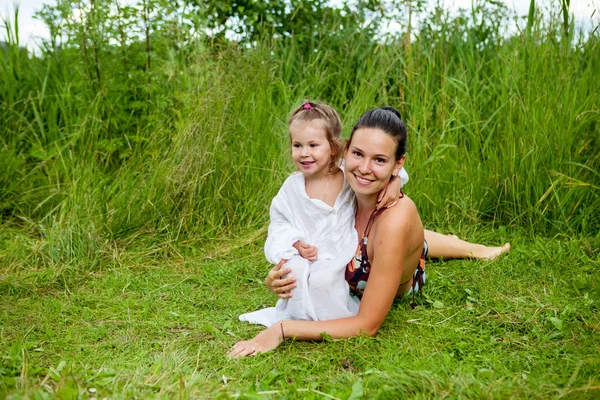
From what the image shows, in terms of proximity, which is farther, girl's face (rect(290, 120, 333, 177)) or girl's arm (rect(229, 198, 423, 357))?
girl's face (rect(290, 120, 333, 177))

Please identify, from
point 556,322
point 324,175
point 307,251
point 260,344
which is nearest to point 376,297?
point 307,251

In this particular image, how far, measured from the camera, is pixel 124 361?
2.56 metres

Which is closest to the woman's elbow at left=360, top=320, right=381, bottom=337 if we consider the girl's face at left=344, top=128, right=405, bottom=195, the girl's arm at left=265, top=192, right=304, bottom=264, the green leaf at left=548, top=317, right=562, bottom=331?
the girl's arm at left=265, top=192, right=304, bottom=264

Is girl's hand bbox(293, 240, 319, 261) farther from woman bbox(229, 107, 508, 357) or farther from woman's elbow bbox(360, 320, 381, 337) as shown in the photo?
woman's elbow bbox(360, 320, 381, 337)

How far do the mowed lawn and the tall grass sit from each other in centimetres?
28

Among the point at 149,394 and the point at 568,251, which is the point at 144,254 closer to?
the point at 149,394

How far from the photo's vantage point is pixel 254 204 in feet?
14.1

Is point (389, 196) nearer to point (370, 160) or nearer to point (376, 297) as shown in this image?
point (370, 160)

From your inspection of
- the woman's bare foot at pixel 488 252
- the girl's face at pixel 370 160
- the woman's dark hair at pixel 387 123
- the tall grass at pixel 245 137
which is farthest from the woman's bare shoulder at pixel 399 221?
the tall grass at pixel 245 137

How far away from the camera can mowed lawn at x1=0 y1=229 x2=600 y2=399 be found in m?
2.17

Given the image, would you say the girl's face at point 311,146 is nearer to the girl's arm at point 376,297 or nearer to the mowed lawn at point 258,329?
the girl's arm at point 376,297

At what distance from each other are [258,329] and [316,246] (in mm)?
487

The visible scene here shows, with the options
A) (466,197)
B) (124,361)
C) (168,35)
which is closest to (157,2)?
(168,35)

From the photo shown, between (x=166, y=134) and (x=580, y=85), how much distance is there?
2.98 metres
